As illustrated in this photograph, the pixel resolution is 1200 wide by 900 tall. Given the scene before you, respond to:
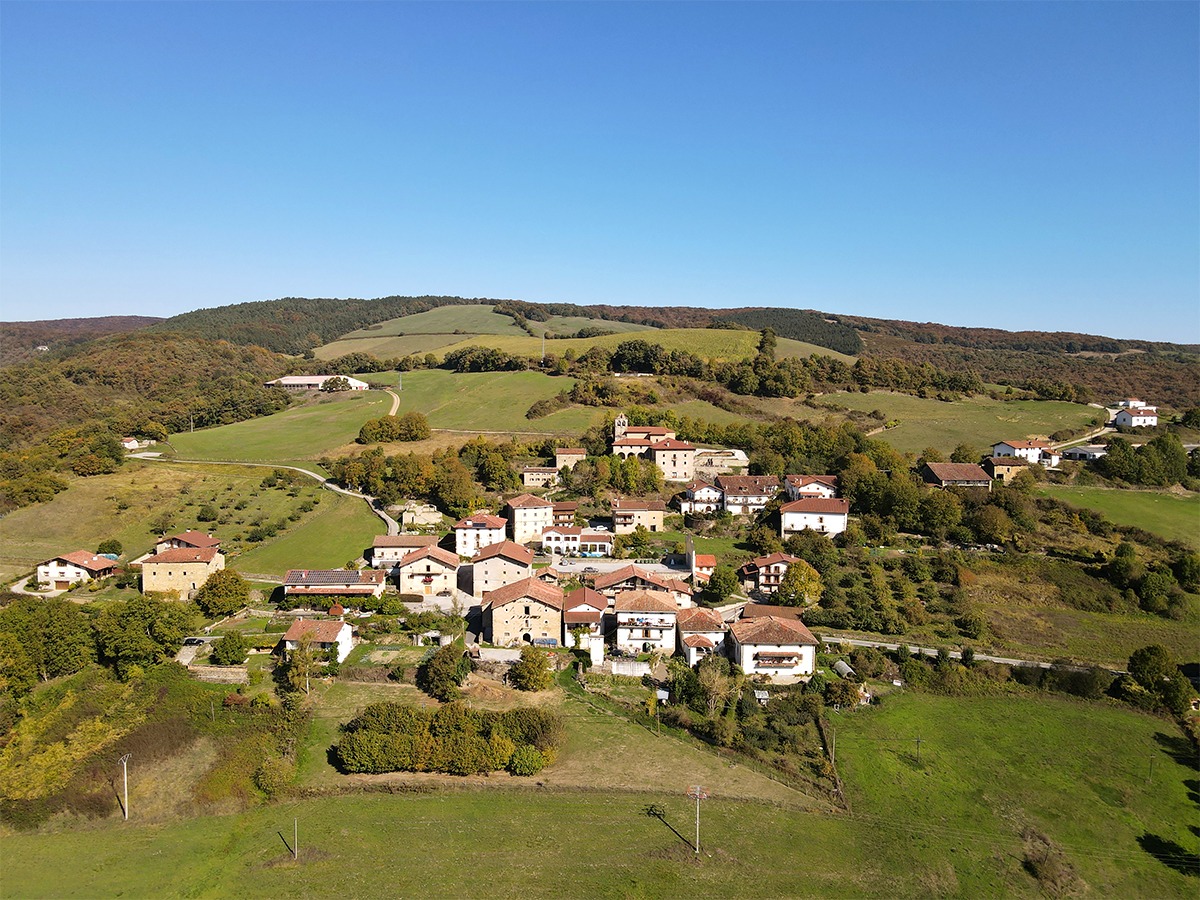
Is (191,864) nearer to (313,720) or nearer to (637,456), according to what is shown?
(313,720)

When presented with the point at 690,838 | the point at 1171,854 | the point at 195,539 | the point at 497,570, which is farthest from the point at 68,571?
the point at 1171,854

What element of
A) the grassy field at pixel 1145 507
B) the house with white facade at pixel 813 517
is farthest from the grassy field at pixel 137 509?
the grassy field at pixel 1145 507

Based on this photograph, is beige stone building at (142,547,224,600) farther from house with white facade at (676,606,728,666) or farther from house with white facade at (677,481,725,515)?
house with white facade at (677,481,725,515)

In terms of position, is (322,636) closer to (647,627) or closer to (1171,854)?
(647,627)

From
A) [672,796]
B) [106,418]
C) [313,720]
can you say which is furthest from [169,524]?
[672,796]

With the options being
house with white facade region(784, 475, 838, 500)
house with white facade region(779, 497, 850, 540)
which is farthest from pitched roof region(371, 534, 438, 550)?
house with white facade region(784, 475, 838, 500)

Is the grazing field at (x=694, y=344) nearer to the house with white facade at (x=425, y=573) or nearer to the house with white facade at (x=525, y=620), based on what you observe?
the house with white facade at (x=425, y=573)
